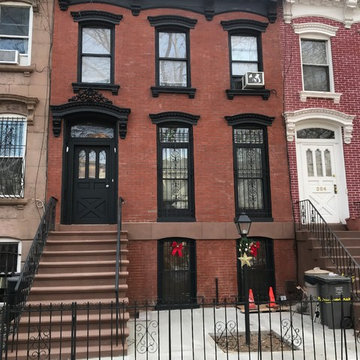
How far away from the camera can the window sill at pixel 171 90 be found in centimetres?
1075

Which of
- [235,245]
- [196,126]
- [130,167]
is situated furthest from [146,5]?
[235,245]

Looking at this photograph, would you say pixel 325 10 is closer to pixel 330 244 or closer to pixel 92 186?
pixel 330 244

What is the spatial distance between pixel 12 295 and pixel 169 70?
7446 millimetres

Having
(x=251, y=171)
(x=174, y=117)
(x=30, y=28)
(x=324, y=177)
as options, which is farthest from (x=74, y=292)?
(x=324, y=177)

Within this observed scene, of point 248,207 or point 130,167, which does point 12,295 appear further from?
point 248,207

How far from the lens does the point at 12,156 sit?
32.9 ft

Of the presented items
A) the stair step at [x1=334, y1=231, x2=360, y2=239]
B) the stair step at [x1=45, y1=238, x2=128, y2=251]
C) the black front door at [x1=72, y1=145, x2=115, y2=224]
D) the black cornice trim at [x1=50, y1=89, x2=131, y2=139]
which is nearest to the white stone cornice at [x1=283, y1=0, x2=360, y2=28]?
the black cornice trim at [x1=50, y1=89, x2=131, y2=139]

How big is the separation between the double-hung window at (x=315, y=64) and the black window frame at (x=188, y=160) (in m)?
3.90

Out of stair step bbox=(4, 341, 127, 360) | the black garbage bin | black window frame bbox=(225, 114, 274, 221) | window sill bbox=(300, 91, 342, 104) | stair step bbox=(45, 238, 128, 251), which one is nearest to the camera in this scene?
stair step bbox=(4, 341, 127, 360)

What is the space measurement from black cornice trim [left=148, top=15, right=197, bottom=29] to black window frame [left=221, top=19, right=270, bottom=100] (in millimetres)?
994

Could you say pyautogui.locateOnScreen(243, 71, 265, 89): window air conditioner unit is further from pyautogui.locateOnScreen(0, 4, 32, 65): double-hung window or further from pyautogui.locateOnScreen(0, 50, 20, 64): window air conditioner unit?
pyautogui.locateOnScreen(0, 50, 20, 64): window air conditioner unit

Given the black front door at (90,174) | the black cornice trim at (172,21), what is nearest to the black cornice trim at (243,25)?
the black cornice trim at (172,21)

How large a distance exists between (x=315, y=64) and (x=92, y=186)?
7.73 m

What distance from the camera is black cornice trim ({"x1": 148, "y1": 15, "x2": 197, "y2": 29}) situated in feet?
36.4
